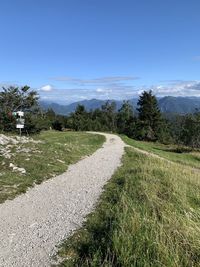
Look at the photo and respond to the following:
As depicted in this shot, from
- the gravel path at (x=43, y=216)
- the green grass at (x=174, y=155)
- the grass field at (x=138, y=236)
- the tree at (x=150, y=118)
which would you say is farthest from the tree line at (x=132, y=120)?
the grass field at (x=138, y=236)

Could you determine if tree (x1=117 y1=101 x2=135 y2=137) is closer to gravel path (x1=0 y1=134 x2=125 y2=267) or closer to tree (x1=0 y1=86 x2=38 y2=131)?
tree (x1=0 y1=86 x2=38 y2=131)

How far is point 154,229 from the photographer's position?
20.6ft

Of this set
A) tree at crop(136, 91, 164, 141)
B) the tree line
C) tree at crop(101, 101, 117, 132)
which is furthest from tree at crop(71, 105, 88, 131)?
tree at crop(101, 101, 117, 132)

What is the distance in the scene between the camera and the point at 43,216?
8320mm

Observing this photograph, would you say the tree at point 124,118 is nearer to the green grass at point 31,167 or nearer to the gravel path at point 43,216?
the green grass at point 31,167

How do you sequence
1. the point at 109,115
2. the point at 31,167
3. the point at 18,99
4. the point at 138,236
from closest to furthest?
1. the point at 138,236
2. the point at 31,167
3. the point at 18,99
4. the point at 109,115

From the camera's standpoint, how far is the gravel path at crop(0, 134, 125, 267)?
20.1 ft

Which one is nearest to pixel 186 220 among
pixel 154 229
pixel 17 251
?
pixel 154 229

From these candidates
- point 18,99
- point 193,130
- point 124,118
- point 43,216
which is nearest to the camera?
point 43,216

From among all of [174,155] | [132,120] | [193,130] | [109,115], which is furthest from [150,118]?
[174,155]

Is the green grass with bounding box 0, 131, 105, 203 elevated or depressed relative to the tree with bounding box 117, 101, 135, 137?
elevated

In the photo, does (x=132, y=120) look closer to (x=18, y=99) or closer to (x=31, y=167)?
(x=18, y=99)

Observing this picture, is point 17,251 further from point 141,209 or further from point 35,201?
point 35,201

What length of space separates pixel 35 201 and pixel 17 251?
355 centimetres
